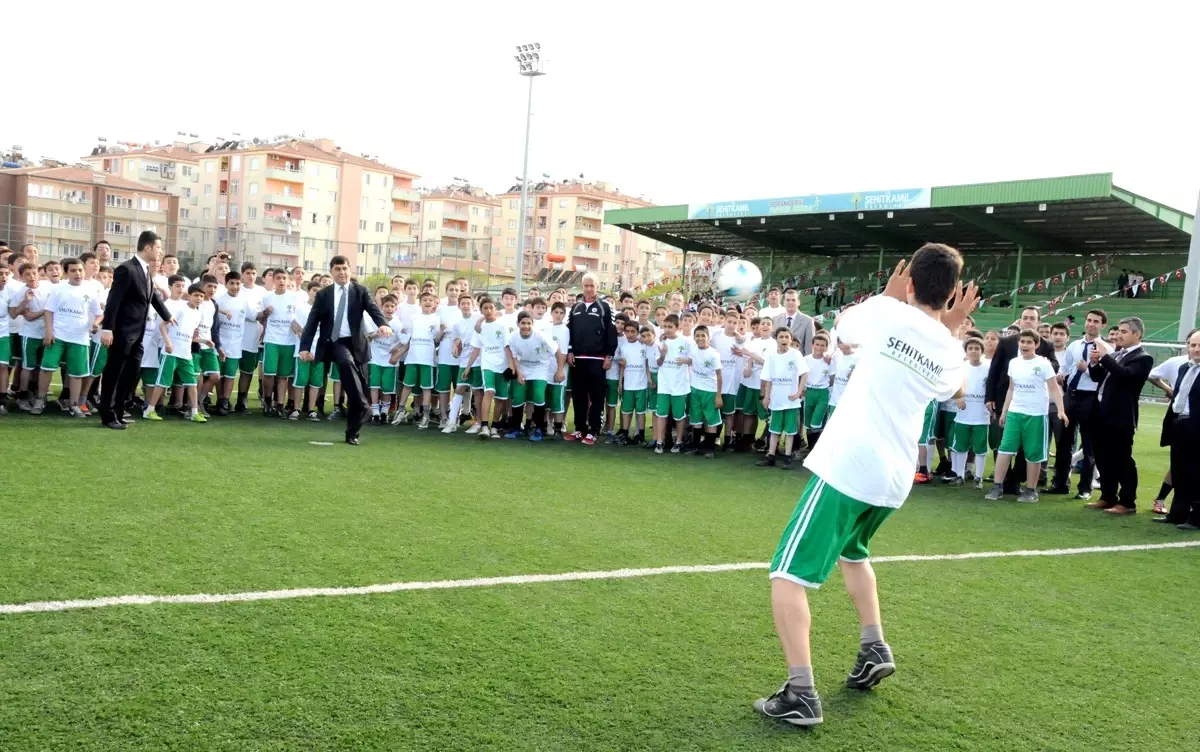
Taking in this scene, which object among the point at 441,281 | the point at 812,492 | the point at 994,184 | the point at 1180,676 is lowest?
the point at 1180,676

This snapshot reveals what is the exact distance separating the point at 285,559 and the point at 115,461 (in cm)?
351

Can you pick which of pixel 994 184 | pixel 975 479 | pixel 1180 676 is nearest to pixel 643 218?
pixel 994 184

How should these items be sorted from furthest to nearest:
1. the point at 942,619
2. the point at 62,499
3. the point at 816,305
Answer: the point at 816,305 < the point at 62,499 < the point at 942,619

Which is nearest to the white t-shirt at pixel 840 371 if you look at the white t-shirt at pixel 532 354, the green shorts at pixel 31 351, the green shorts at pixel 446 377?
the white t-shirt at pixel 532 354

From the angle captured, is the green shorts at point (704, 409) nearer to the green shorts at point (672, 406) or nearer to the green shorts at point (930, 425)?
the green shorts at point (672, 406)

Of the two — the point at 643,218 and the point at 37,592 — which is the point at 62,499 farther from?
the point at 643,218

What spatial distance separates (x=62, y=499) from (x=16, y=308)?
549 cm

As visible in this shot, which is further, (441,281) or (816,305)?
(816,305)

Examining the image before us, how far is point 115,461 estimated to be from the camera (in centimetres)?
814

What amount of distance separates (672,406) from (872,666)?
25.8 feet

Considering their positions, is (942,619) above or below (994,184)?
below

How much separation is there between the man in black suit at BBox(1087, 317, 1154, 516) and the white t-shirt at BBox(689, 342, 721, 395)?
4.24 meters

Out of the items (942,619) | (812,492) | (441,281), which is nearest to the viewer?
(812,492)

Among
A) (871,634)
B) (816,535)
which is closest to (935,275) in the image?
(816,535)
